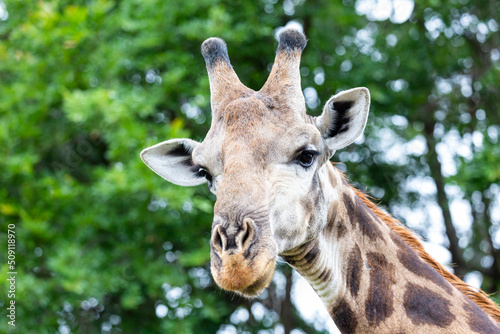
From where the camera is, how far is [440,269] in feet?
14.8

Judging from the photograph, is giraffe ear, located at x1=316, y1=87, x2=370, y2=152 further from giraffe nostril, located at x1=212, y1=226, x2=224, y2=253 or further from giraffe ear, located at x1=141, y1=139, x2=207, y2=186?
giraffe nostril, located at x1=212, y1=226, x2=224, y2=253

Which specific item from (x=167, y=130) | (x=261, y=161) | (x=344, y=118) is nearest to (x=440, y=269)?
(x=344, y=118)

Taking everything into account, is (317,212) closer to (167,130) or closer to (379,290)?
(379,290)

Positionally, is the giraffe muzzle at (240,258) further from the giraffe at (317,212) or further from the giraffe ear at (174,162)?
the giraffe ear at (174,162)

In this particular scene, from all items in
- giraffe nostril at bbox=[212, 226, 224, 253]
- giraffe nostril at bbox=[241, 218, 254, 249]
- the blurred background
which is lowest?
the blurred background

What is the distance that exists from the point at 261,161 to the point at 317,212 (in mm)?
581

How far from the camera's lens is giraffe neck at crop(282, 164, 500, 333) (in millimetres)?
3990

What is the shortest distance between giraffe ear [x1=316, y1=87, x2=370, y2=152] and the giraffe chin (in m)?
1.21

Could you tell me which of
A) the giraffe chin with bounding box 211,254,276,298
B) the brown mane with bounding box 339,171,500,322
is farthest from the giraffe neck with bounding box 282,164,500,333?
the giraffe chin with bounding box 211,254,276,298

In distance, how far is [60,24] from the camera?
11125mm

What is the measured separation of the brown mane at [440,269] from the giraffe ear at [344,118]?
26.4 inches

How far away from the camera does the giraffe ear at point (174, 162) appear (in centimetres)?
469

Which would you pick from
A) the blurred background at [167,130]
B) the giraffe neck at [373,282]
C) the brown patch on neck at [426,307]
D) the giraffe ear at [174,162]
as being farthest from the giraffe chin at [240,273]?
the blurred background at [167,130]

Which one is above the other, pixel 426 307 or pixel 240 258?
pixel 240 258
